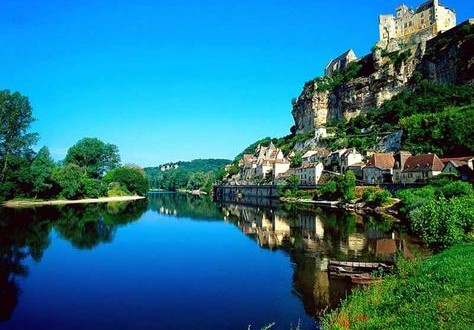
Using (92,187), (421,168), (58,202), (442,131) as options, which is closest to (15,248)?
(421,168)

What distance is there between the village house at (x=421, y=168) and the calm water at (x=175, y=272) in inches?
495

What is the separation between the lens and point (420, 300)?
1194 cm

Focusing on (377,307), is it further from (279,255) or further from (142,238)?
(142,238)

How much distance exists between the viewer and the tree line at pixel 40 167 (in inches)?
2371

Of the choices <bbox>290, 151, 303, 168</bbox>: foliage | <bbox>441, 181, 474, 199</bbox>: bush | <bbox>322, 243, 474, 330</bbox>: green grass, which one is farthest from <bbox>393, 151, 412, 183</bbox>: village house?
<bbox>322, 243, 474, 330</bbox>: green grass

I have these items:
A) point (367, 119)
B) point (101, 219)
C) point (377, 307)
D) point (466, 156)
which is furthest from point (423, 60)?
point (377, 307)

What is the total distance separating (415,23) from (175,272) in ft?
248

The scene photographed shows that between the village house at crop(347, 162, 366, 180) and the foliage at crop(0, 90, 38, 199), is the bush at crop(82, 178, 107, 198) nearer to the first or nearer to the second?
the foliage at crop(0, 90, 38, 199)

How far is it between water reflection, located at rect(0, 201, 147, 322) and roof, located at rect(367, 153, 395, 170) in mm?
32174

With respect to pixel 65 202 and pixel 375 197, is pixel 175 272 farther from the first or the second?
pixel 65 202

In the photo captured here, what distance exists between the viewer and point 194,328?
13.9 metres

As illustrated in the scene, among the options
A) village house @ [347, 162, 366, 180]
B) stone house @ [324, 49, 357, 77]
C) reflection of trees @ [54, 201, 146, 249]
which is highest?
stone house @ [324, 49, 357, 77]

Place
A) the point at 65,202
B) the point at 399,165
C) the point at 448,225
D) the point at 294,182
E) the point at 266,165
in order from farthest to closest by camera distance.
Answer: the point at 266,165 < the point at 294,182 < the point at 65,202 < the point at 399,165 < the point at 448,225

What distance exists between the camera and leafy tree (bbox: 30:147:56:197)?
207 ft
